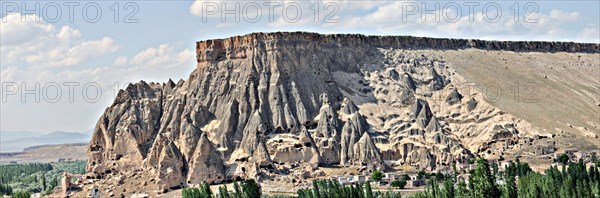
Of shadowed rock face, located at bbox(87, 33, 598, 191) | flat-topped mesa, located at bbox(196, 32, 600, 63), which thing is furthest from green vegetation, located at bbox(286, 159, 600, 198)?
flat-topped mesa, located at bbox(196, 32, 600, 63)

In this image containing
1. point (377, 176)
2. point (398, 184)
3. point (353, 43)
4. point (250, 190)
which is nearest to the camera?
point (250, 190)

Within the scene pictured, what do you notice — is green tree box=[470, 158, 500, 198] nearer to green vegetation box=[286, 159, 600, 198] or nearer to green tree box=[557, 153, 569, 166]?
green vegetation box=[286, 159, 600, 198]

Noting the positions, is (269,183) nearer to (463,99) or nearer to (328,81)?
(328,81)

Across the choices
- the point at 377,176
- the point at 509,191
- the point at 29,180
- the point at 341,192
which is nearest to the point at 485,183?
the point at 509,191

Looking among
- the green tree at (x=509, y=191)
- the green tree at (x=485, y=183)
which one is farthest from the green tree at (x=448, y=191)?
the green tree at (x=485, y=183)

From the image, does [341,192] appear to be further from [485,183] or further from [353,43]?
[353,43]

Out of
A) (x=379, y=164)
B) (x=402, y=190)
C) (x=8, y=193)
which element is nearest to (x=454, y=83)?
(x=379, y=164)
